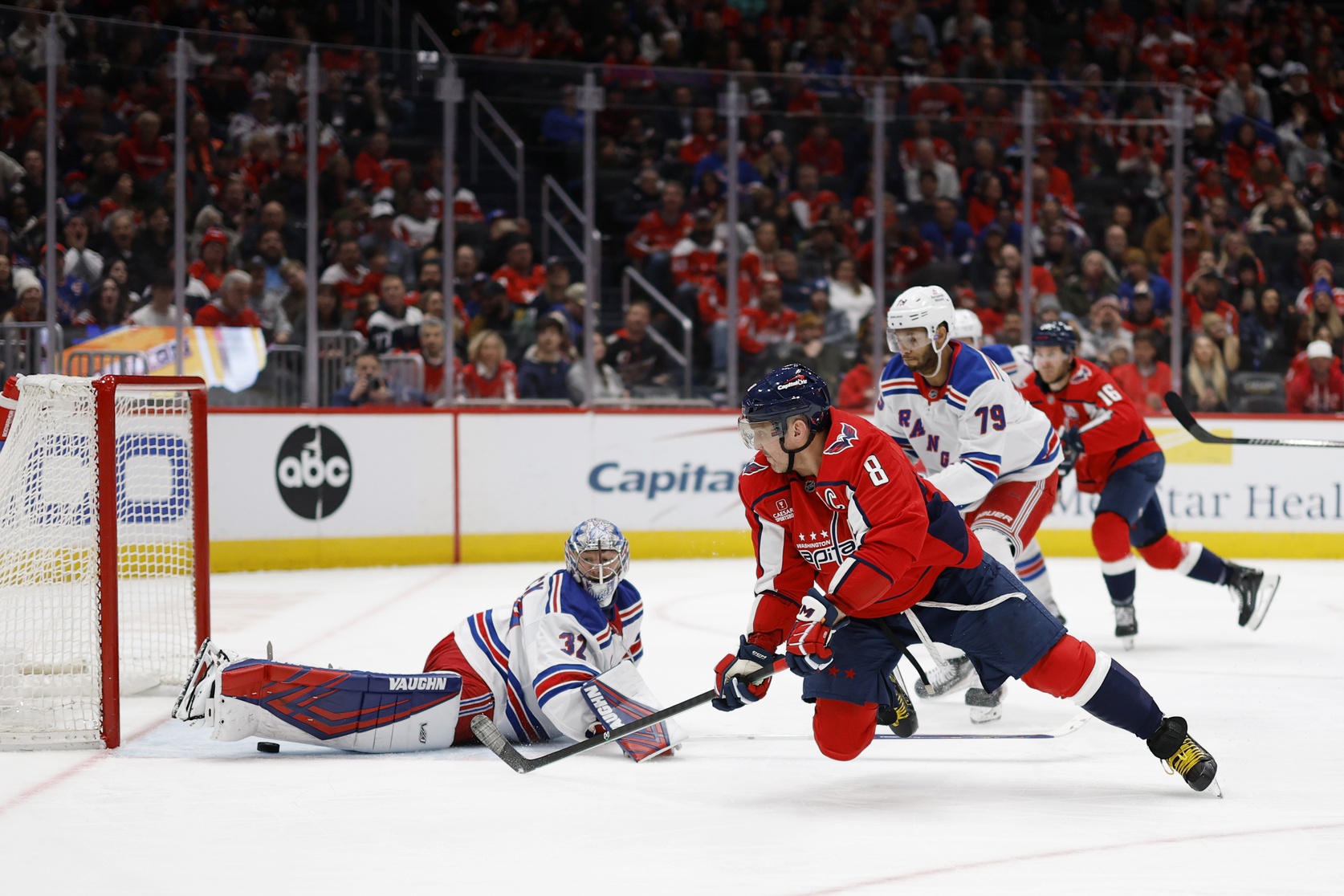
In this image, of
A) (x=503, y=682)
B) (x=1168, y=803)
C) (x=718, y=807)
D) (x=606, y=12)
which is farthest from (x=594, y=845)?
(x=606, y=12)

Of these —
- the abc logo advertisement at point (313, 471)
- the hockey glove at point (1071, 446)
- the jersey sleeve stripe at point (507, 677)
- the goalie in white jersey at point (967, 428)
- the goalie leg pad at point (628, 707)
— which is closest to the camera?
the goalie leg pad at point (628, 707)

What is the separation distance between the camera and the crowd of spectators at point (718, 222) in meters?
7.58

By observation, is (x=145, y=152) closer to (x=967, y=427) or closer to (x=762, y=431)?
(x=967, y=427)

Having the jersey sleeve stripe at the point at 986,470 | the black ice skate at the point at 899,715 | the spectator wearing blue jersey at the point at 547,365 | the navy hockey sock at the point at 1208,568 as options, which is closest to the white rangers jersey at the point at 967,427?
the jersey sleeve stripe at the point at 986,470

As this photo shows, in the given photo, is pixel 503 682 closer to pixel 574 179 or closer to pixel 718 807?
pixel 718 807

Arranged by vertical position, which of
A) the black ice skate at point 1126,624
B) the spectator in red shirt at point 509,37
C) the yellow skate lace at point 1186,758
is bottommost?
the black ice skate at point 1126,624

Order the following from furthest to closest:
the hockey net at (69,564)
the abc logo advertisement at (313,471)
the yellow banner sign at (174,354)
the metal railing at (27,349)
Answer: the abc logo advertisement at (313,471)
the yellow banner sign at (174,354)
the metal railing at (27,349)
the hockey net at (69,564)

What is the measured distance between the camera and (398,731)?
3646 mm

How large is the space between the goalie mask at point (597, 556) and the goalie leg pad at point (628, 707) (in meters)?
0.22

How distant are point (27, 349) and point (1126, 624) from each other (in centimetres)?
534

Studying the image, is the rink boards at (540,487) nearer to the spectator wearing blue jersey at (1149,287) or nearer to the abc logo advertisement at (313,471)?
the abc logo advertisement at (313,471)

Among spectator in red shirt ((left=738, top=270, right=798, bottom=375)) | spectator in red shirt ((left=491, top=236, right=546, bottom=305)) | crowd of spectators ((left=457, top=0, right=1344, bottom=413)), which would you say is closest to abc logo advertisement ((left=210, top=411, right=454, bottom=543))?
spectator in red shirt ((left=491, top=236, right=546, bottom=305))

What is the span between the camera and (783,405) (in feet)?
9.71

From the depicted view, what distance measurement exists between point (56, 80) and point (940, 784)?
603cm
